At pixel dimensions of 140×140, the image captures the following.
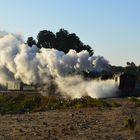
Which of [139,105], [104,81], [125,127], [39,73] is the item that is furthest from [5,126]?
[39,73]

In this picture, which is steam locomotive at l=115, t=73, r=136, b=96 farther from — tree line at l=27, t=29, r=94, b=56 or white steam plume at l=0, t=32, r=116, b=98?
Answer: tree line at l=27, t=29, r=94, b=56

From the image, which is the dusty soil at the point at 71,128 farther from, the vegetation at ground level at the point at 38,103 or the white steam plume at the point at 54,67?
the white steam plume at the point at 54,67

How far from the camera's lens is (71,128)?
29.1 meters

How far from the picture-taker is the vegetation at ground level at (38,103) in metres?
47.6

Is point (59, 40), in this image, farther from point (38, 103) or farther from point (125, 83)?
Result: point (38, 103)

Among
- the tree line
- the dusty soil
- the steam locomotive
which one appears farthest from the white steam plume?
the tree line

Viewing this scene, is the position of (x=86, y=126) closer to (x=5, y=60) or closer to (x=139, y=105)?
(x=139, y=105)

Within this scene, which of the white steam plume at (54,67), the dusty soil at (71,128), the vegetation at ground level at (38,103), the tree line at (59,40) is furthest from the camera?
the tree line at (59,40)

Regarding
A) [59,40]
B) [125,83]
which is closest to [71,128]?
[125,83]

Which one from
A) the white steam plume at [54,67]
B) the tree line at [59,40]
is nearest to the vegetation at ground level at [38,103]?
the white steam plume at [54,67]

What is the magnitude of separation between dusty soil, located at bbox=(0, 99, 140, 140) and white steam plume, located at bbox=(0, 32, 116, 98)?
24720 millimetres

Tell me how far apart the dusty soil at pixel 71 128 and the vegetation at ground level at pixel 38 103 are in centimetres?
1044

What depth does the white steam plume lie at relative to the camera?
6194cm

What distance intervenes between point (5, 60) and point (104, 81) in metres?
18.1
